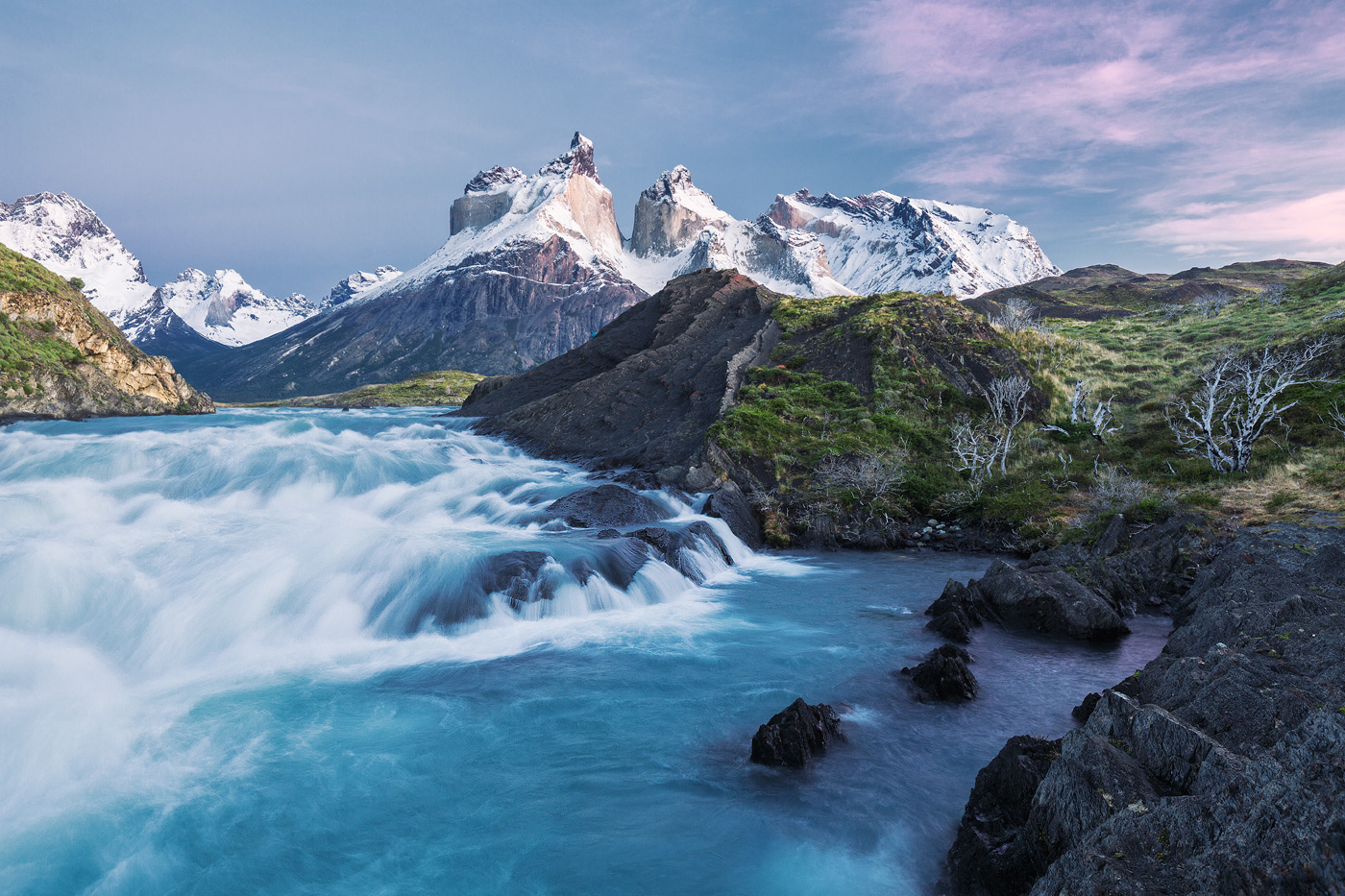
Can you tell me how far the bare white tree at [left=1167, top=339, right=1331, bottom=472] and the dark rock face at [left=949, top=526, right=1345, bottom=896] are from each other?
1661 cm

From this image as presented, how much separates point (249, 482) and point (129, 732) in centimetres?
2135

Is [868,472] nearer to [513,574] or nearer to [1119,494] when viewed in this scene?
[1119,494]

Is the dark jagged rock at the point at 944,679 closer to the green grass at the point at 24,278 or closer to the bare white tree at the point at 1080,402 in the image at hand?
the bare white tree at the point at 1080,402

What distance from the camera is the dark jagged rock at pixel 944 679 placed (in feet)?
41.6

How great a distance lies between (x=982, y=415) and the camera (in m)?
37.1

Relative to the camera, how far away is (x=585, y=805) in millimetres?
9633

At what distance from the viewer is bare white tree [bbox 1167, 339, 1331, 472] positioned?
79.0 feet

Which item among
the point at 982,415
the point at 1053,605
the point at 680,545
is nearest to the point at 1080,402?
the point at 982,415

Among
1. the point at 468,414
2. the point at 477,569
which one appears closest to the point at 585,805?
the point at 477,569

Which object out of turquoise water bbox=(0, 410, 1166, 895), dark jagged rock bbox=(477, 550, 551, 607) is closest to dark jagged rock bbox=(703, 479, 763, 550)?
turquoise water bbox=(0, 410, 1166, 895)

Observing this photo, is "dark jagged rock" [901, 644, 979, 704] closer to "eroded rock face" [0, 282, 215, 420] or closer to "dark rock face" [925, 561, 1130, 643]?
"dark rock face" [925, 561, 1130, 643]

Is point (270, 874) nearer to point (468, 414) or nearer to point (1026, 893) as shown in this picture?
point (1026, 893)

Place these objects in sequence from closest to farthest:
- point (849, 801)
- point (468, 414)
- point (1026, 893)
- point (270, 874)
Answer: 1. point (1026, 893)
2. point (270, 874)
3. point (849, 801)
4. point (468, 414)

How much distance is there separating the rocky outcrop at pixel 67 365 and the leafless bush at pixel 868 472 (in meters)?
64.5
